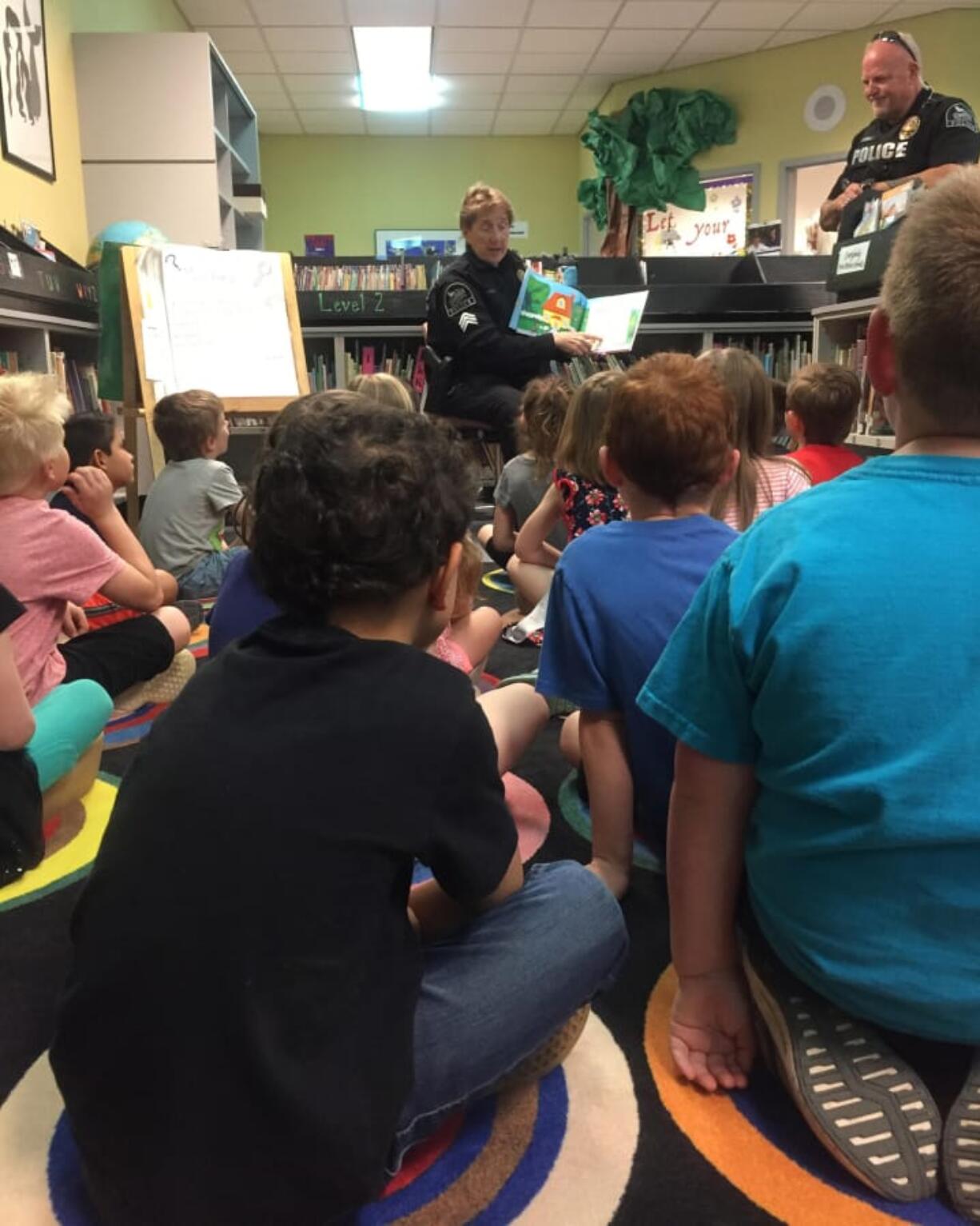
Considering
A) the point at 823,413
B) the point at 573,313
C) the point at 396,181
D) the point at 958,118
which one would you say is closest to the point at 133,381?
the point at 573,313

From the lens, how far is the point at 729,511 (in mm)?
1644

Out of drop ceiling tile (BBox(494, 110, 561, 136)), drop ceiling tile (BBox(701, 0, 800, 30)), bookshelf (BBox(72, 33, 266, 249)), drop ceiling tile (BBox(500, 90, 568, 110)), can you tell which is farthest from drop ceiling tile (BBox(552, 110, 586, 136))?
bookshelf (BBox(72, 33, 266, 249))

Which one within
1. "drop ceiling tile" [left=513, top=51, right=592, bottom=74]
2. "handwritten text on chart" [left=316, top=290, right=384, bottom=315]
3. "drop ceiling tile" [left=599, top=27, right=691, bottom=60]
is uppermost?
"drop ceiling tile" [left=599, top=27, right=691, bottom=60]

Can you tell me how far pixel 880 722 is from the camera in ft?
2.39

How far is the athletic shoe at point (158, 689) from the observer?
1954mm

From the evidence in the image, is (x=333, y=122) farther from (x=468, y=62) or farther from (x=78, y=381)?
(x=78, y=381)

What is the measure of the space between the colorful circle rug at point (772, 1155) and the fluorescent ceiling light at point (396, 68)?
22.4 feet

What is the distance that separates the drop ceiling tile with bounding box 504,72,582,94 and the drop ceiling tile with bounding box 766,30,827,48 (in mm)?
1460

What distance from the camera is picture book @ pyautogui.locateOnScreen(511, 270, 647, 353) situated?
352 cm

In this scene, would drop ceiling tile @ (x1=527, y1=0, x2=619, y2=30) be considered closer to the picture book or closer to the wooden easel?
the picture book

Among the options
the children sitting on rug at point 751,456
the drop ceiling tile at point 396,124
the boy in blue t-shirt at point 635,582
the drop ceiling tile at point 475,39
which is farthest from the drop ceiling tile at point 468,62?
the boy in blue t-shirt at point 635,582

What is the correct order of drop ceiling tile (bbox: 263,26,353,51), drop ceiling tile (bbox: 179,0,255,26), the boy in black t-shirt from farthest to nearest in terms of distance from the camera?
1. drop ceiling tile (bbox: 263,26,353,51)
2. drop ceiling tile (bbox: 179,0,255,26)
3. the boy in black t-shirt

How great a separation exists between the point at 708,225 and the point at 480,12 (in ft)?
7.73

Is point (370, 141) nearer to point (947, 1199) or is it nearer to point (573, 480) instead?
point (573, 480)
